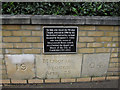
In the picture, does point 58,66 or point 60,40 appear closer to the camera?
point 60,40

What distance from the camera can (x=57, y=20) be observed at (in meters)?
2.46

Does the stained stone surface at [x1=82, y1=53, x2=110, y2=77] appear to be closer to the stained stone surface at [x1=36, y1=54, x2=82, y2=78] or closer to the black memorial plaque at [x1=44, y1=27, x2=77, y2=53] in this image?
the stained stone surface at [x1=36, y1=54, x2=82, y2=78]

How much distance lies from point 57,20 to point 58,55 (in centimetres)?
74

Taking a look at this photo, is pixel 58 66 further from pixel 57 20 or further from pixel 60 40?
pixel 57 20

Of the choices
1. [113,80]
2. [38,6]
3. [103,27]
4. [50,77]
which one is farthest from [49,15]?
[113,80]

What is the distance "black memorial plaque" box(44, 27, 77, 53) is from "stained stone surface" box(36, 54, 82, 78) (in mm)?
158

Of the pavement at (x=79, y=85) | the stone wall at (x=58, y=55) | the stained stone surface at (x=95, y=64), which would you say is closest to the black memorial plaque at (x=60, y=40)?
the stone wall at (x=58, y=55)

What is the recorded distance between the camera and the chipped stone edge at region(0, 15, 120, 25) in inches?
95.4

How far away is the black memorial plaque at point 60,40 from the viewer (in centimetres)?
254

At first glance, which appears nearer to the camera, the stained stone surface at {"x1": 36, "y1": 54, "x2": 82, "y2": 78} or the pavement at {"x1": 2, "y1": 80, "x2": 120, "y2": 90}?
the stained stone surface at {"x1": 36, "y1": 54, "x2": 82, "y2": 78}

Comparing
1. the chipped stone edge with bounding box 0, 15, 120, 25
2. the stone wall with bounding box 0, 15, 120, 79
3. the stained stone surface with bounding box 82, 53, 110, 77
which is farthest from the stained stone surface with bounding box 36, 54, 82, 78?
the chipped stone edge with bounding box 0, 15, 120, 25

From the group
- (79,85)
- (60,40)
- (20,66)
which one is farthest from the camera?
(79,85)

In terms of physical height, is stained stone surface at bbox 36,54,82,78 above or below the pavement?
above

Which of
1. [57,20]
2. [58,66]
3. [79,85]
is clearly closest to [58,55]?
[58,66]
